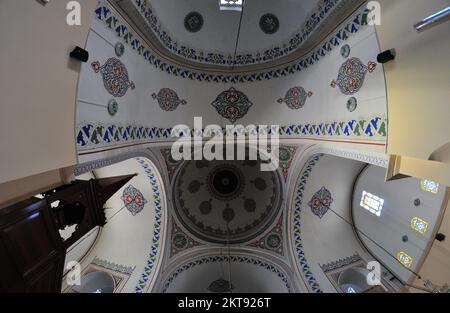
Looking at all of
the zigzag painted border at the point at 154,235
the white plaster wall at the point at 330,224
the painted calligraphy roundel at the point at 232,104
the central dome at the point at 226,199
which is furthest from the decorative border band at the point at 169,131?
the central dome at the point at 226,199

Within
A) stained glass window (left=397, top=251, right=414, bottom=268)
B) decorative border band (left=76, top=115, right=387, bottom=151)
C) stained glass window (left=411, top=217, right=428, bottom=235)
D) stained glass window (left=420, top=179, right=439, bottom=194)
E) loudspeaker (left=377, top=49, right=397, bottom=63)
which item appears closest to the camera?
loudspeaker (left=377, top=49, right=397, bottom=63)

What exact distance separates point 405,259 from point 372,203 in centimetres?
138

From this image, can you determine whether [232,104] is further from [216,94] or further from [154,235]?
[154,235]

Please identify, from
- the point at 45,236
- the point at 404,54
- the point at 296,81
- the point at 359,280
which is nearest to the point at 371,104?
the point at 404,54

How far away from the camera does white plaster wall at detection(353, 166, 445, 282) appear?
15.9 ft

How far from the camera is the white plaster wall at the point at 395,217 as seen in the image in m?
4.85

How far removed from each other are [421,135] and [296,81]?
3197mm

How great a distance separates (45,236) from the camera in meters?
1.83

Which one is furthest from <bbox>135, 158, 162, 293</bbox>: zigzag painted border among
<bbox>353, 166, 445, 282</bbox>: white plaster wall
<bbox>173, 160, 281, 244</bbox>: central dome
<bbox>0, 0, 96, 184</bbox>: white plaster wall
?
<bbox>353, 166, 445, 282</bbox>: white plaster wall

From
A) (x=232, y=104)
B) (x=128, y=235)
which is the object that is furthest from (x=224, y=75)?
(x=128, y=235)

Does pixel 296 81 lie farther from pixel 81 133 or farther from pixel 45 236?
pixel 45 236

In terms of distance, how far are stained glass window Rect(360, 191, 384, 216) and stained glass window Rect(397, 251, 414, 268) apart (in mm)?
998

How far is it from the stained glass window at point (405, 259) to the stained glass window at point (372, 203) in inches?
39.3

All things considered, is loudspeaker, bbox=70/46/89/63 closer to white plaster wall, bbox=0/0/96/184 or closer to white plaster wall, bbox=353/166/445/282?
white plaster wall, bbox=0/0/96/184
